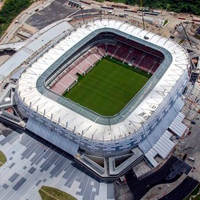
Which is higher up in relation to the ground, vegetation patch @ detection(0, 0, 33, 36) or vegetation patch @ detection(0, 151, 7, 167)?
vegetation patch @ detection(0, 0, 33, 36)

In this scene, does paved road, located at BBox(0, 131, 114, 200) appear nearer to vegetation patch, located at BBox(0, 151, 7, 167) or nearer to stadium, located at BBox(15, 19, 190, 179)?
vegetation patch, located at BBox(0, 151, 7, 167)

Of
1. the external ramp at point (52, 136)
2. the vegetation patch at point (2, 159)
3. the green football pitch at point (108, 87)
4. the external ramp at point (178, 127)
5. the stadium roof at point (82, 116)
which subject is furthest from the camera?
the green football pitch at point (108, 87)

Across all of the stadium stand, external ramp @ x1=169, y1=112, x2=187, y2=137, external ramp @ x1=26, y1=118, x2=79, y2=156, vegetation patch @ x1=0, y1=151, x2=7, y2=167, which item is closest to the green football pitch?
the stadium stand

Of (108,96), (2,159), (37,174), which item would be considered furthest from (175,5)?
(2,159)

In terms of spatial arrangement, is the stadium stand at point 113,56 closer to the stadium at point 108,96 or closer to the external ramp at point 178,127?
the stadium at point 108,96

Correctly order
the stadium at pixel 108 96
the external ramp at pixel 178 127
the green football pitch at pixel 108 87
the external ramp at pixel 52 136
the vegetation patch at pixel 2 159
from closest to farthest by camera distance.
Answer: the stadium at pixel 108 96 → the external ramp at pixel 52 136 → the vegetation patch at pixel 2 159 → the external ramp at pixel 178 127 → the green football pitch at pixel 108 87

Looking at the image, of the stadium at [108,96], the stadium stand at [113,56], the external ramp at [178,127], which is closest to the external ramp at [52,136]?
the stadium at [108,96]
